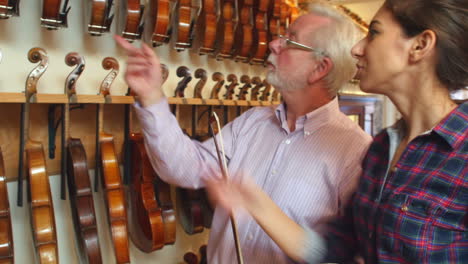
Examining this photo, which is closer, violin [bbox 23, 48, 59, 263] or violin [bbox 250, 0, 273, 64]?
violin [bbox 23, 48, 59, 263]

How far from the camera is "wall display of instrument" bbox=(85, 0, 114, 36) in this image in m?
1.69

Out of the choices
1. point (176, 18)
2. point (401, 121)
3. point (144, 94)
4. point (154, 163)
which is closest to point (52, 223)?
point (154, 163)

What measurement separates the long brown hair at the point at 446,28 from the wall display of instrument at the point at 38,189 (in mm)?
1316

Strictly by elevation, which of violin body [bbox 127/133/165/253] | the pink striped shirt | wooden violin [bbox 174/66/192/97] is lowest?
violin body [bbox 127/133/165/253]

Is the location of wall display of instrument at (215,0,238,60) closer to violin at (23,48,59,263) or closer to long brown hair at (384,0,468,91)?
violin at (23,48,59,263)

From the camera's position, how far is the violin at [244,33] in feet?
8.02

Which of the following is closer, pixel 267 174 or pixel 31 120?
pixel 267 174

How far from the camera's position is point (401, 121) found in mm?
1090

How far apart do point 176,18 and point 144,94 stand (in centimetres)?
92

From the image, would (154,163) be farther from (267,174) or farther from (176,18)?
(176,18)

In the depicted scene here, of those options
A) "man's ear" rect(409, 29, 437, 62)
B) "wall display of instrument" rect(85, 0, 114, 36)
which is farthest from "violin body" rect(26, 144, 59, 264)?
"man's ear" rect(409, 29, 437, 62)

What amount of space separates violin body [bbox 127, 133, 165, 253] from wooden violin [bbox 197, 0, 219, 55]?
2.04 feet

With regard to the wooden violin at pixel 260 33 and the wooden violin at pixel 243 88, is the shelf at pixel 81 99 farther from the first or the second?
the wooden violin at pixel 260 33

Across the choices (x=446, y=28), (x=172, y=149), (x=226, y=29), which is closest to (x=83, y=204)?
(x=172, y=149)
